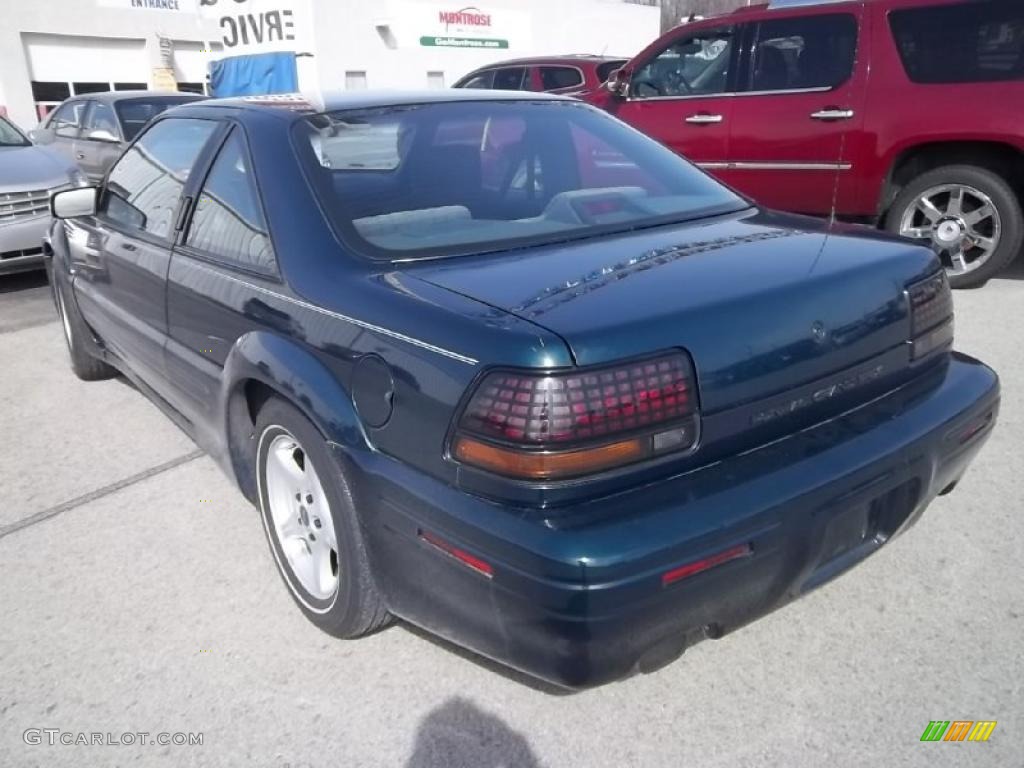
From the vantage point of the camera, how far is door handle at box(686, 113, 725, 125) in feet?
21.7

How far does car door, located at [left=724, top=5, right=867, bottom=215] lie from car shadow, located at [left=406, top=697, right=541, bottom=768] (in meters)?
4.86

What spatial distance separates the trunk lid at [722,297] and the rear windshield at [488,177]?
185 millimetres

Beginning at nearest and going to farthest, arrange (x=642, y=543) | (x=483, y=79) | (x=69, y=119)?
(x=642, y=543) < (x=483, y=79) < (x=69, y=119)

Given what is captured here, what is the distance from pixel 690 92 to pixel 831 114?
1.24 metres

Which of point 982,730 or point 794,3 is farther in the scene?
point 794,3

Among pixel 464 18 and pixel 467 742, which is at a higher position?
pixel 464 18

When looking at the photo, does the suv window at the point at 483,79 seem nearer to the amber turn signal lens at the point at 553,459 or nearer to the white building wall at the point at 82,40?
the amber turn signal lens at the point at 553,459

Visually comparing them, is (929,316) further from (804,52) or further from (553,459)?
(804,52)

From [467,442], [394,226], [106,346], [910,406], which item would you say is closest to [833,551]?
[910,406]

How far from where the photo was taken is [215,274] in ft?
9.32

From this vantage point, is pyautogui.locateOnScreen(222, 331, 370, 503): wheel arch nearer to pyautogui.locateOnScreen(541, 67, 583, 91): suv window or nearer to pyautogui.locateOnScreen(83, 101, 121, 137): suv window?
pyautogui.locateOnScreen(541, 67, 583, 91): suv window

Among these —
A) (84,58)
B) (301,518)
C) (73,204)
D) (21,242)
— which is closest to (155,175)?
(73,204)

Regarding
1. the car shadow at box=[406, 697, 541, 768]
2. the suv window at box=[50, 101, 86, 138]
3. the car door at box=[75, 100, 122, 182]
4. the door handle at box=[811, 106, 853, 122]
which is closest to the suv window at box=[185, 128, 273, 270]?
the car shadow at box=[406, 697, 541, 768]

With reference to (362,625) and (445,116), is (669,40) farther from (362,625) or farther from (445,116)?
(362,625)
